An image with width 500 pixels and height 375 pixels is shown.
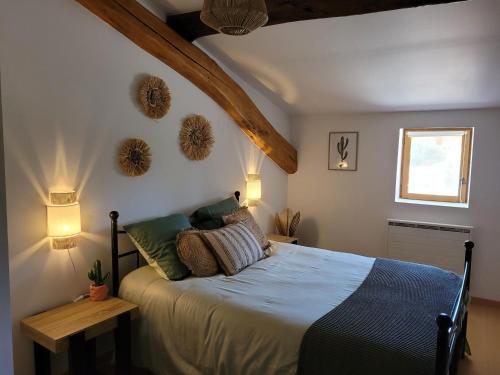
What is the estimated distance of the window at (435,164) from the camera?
3.70 m

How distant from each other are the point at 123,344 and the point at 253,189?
202 cm

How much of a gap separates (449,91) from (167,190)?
252 cm

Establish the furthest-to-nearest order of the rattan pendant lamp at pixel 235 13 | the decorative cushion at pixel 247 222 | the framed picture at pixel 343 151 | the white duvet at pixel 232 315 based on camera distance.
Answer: the framed picture at pixel 343 151 → the decorative cushion at pixel 247 222 → the white duvet at pixel 232 315 → the rattan pendant lamp at pixel 235 13

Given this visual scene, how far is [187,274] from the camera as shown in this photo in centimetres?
250

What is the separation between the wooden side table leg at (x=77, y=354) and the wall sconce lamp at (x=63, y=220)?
1.74 feet

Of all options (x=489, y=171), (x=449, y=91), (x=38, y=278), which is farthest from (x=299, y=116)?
(x=38, y=278)

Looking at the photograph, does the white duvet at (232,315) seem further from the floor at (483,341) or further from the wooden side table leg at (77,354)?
the floor at (483,341)

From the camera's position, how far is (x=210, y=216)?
10.3 ft

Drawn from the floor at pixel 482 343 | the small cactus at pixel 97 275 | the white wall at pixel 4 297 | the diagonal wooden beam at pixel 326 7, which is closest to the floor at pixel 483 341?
the floor at pixel 482 343

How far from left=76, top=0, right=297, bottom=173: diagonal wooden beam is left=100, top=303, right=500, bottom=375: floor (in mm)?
2199

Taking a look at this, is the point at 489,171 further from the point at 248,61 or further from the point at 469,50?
the point at 248,61

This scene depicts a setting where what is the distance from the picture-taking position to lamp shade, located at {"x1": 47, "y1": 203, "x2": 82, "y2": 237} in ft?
6.95

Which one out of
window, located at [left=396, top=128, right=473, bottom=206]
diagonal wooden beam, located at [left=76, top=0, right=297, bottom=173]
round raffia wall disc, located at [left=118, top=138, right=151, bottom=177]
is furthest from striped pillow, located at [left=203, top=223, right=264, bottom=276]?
window, located at [left=396, top=128, right=473, bottom=206]

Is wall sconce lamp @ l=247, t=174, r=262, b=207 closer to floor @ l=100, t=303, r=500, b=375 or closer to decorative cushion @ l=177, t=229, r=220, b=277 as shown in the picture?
decorative cushion @ l=177, t=229, r=220, b=277
